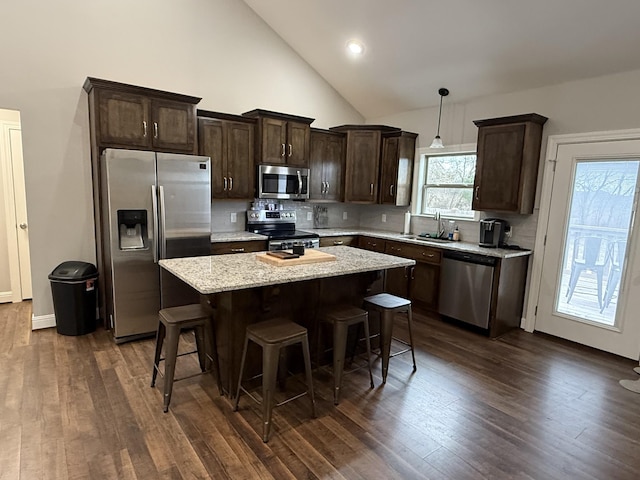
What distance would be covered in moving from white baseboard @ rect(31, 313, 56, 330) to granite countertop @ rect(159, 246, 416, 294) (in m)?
2.06

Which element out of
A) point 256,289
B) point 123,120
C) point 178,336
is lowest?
point 178,336

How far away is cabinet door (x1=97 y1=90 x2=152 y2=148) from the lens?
3.48m

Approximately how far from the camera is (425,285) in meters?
4.67

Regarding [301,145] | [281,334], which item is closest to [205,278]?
[281,334]

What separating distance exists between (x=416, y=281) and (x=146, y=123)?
3563 millimetres

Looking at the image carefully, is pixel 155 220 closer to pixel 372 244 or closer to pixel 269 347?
pixel 269 347

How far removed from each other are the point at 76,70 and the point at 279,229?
286cm

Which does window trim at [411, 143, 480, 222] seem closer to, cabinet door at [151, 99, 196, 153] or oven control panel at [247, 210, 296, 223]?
oven control panel at [247, 210, 296, 223]

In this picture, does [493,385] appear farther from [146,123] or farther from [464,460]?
[146,123]

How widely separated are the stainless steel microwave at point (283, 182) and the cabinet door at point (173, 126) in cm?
97

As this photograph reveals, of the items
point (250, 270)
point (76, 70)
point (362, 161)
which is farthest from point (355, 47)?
point (250, 270)

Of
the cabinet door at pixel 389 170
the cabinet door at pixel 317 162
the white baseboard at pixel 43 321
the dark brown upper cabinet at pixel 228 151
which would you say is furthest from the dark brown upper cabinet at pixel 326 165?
the white baseboard at pixel 43 321

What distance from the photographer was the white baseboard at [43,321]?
3797mm

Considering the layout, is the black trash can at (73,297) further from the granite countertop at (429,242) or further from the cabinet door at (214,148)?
the cabinet door at (214,148)
